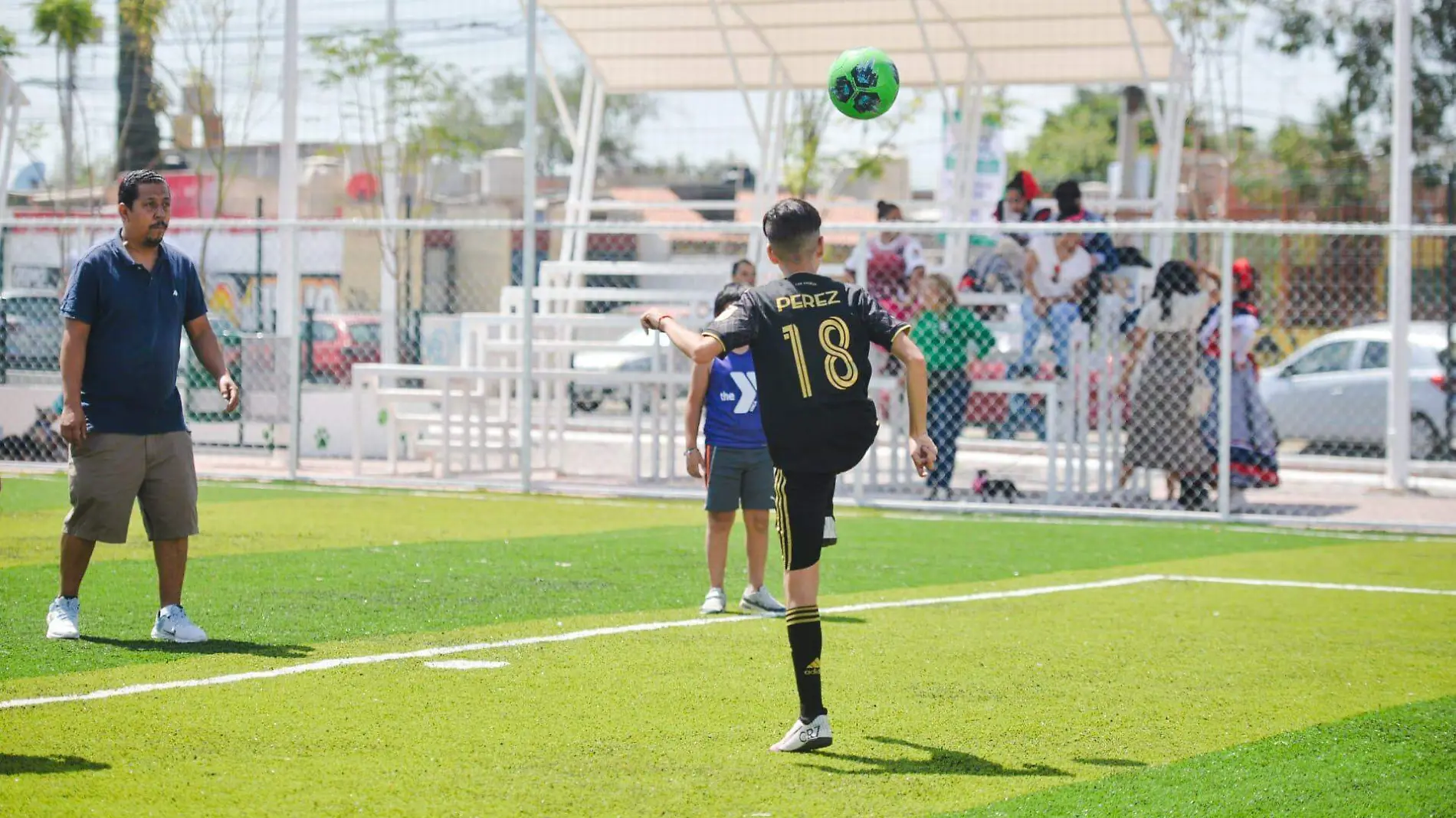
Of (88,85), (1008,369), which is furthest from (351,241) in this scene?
(1008,369)

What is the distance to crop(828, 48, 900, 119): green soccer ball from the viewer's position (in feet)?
30.4

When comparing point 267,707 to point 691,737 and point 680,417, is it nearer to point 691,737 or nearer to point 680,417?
point 691,737

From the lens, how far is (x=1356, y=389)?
853 inches

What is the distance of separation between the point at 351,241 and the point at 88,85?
3.73 metres

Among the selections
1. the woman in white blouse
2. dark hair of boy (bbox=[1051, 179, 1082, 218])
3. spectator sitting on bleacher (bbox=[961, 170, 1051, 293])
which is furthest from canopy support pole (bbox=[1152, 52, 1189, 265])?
the woman in white blouse

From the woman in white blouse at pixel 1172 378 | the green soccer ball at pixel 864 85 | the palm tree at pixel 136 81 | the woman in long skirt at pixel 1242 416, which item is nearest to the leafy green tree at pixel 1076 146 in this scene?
the palm tree at pixel 136 81

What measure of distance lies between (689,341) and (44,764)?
2461 mm

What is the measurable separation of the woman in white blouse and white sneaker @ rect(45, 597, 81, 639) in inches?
364

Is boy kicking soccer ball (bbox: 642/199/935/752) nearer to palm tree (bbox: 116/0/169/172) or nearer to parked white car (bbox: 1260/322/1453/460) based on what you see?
parked white car (bbox: 1260/322/1453/460)

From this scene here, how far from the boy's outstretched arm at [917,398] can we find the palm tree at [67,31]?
1899 cm

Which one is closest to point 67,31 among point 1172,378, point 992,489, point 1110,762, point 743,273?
point 743,273

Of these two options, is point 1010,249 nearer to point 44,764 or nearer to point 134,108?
point 134,108

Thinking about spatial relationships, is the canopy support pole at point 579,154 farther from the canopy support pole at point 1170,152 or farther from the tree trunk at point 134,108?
the canopy support pole at point 1170,152

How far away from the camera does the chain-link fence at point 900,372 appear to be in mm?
15133
